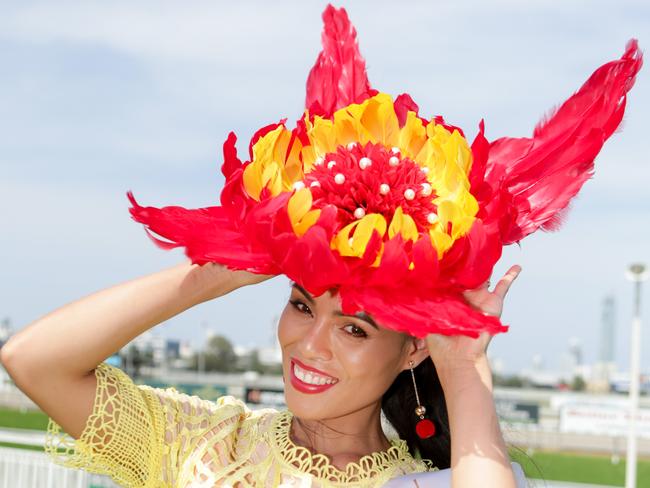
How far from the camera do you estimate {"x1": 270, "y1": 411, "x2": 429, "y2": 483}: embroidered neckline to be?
2.30 meters

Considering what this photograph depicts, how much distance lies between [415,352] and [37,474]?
4.26 m

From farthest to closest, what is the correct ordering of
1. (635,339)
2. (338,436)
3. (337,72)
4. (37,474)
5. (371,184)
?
(635,339) < (37,474) < (338,436) < (337,72) < (371,184)

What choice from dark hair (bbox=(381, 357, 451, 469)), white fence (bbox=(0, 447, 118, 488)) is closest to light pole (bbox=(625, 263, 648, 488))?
white fence (bbox=(0, 447, 118, 488))

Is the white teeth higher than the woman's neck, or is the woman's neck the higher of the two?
the white teeth

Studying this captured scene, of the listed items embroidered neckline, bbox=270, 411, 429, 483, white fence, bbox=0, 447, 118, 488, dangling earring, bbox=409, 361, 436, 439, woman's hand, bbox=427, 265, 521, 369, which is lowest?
white fence, bbox=0, 447, 118, 488

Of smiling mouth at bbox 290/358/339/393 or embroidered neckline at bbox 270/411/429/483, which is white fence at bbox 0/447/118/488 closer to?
embroidered neckline at bbox 270/411/429/483

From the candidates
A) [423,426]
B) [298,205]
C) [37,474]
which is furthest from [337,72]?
[37,474]

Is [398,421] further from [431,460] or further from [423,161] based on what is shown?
[423,161]

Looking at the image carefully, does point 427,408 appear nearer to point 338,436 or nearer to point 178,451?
point 338,436

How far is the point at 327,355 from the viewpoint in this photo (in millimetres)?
2141

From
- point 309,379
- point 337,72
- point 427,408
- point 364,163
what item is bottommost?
point 427,408

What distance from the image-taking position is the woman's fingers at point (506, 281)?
79.6 inches

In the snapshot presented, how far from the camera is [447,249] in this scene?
6.31ft

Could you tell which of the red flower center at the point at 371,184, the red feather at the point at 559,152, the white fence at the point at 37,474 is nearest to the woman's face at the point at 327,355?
the red flower center at the point at 371,184
